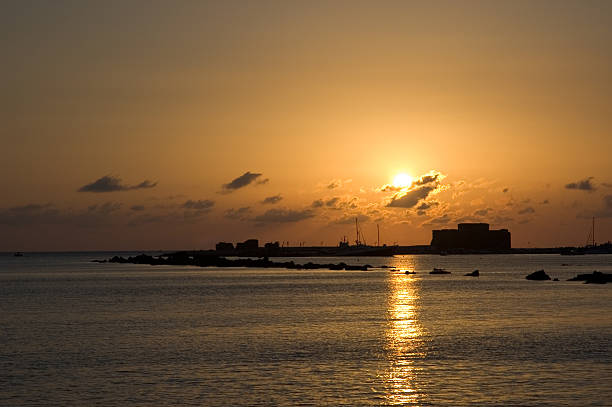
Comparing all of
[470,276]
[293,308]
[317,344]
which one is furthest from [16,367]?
[470,276]

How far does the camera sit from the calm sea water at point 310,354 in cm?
3550

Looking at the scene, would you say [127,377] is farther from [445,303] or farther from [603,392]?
[445,303]

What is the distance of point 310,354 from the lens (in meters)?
47.5

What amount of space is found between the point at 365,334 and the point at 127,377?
22894 mm

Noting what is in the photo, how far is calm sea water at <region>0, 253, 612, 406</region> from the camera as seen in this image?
116ft

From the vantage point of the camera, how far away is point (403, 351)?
4922 cm

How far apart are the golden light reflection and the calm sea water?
0.32 feet

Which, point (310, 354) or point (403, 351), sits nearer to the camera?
point (310, 354)

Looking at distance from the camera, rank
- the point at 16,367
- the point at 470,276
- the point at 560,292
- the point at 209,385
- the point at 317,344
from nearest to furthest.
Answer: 1. the point at 209,385
2. the point at 16,367
3. the point at 317,344
4. the point at 560,292
5. the point at 470,276

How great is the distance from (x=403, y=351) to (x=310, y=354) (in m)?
5.92

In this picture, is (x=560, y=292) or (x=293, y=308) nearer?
(x=293, y=308)

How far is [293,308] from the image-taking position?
84562 mm

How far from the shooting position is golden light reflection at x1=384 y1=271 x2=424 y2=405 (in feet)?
116

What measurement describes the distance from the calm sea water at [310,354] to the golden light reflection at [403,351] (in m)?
0.10
